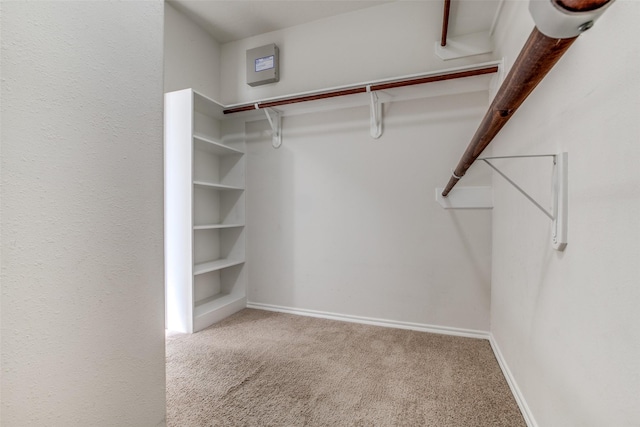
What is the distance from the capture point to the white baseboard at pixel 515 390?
118 cm

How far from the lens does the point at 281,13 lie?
239cm

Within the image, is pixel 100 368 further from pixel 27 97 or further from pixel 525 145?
pixel 525 145

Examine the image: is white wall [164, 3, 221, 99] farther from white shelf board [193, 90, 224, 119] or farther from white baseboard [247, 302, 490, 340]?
white baseboard [247, 302, 490, 340]

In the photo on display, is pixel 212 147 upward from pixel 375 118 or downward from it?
downward

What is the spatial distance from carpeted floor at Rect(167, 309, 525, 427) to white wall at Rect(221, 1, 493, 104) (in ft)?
6.73

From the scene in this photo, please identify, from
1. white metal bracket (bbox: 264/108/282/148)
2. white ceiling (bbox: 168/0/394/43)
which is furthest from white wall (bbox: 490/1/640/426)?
white metal bracket (bbox: 264/108/282/148)

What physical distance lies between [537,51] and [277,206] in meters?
2.33

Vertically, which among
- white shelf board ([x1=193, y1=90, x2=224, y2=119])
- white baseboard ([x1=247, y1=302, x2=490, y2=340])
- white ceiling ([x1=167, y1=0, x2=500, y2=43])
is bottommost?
white baseboard ([x1=247, y1=302, x2=490, y2=340])

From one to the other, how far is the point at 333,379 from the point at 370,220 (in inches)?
48.0

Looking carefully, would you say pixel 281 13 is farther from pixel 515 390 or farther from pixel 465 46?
pixel 515 390

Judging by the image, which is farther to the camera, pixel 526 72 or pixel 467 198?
pixel 467 198

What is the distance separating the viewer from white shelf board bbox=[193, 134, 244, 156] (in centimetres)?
230

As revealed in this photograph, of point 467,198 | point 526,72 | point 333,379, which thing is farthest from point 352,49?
point 333,379

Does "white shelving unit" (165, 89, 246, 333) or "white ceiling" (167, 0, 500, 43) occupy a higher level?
"white ceiling" (167, 0, 500, 43)
